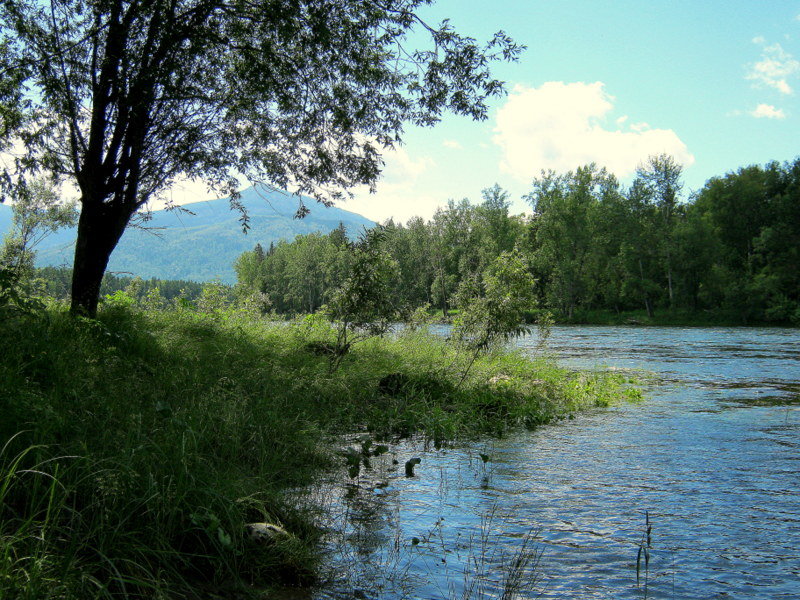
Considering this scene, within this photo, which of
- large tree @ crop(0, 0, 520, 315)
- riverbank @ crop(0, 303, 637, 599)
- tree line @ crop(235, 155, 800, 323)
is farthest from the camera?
tree line @ crop(235, 155, 800, 323)

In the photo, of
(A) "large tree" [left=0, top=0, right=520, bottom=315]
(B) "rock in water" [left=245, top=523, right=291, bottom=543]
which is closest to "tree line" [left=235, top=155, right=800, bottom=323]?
(A) "large tree" [left=0, top=0, right=520, bottom=315]

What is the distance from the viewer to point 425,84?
12.0 m

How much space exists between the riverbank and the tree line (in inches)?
1540

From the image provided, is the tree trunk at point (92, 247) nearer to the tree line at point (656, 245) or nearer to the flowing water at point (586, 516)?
the flowing water at point (586, 516)

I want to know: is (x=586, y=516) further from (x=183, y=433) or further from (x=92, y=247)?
(x=92, y=247)

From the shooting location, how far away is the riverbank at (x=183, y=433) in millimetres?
3354

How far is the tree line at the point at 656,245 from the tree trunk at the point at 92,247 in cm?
3859

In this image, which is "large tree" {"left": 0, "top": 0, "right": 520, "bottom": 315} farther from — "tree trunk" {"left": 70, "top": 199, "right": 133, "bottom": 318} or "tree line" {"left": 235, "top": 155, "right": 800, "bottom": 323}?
"tree line" {"left": 235, "top": 155, "right": 800, "bottom": 323}

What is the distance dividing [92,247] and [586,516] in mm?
10878

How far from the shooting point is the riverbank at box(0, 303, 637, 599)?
3.35 m

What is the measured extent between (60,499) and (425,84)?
1074cm

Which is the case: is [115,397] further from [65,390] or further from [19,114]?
[19,114]

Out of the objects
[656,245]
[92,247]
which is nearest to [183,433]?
[92,247]

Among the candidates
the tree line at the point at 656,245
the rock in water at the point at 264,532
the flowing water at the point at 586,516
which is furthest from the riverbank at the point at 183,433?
the tree line at the point at 656,245
